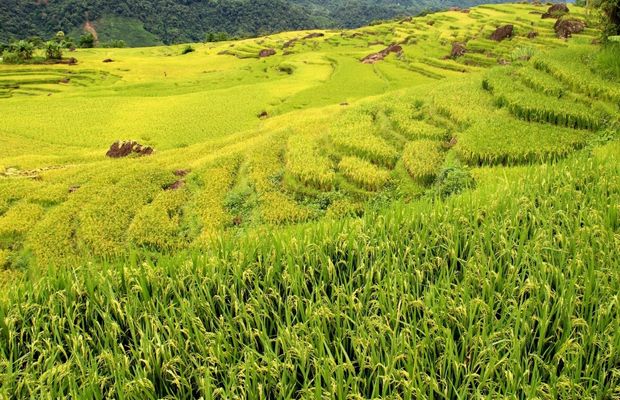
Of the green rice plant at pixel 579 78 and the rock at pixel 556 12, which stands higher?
the rock at pixel 556 12

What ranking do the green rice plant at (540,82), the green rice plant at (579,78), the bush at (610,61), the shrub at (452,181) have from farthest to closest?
1. the bush at (610,61)
2. the green rice plant at (540,82)
3. the green rice plant at (579,78)
4. the shrub at (452,181)

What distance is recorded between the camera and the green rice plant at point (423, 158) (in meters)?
10.1

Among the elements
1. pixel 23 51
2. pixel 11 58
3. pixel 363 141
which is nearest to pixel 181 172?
pixel 363 141

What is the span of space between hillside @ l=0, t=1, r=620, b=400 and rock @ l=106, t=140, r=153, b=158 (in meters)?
0.05

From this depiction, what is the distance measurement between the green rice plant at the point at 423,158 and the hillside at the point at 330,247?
7cm

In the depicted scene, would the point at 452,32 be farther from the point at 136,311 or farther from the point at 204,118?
the point at 136,311

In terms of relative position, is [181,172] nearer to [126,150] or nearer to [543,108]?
[126,150]

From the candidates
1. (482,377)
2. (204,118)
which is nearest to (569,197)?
(482,377)

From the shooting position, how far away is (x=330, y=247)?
17.5 feet

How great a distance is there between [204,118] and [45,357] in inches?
755

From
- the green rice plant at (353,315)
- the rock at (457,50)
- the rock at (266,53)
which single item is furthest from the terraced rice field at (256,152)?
the rock at (266,53)

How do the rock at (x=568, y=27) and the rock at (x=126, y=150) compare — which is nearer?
the rock at (x=126, y=150)

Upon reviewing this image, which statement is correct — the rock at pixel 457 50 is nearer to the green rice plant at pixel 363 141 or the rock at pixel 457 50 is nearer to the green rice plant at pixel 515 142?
the green rice plant at pixel 363 141

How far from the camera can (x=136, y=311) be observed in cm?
450
